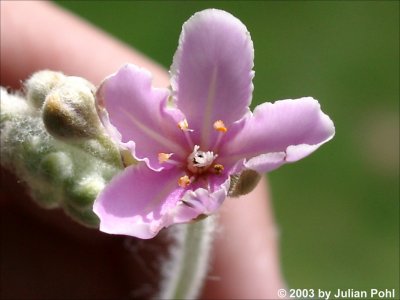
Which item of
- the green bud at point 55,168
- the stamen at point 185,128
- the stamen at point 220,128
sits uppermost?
the stamen at point 220,128

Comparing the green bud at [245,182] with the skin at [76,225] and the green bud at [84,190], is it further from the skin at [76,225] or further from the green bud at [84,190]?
the skin at [76,225]

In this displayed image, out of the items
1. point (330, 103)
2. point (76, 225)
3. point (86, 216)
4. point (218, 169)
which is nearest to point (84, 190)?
point (86, 216)

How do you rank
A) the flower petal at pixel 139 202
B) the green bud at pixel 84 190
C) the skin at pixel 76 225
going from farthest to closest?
the skin at pixel 76 225
the green bud at pixel 84 190
the flower petal at pixel 139 202

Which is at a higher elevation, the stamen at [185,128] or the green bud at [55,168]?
the stamen at [185,128]

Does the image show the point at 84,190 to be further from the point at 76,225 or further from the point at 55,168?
the point at 76,225

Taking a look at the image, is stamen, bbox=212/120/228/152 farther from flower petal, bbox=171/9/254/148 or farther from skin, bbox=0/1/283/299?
skin, bbox=0/1/283/299

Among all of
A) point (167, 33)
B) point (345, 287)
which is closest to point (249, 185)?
point (345, 287)

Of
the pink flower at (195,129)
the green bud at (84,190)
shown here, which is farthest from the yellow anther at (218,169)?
the green bud at (84,190)
